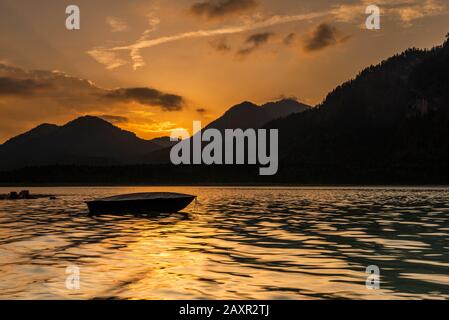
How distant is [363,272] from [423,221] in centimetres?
3014

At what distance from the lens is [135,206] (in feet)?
197

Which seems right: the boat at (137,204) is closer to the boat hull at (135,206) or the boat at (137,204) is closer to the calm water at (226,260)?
the boat hull at (135,206)

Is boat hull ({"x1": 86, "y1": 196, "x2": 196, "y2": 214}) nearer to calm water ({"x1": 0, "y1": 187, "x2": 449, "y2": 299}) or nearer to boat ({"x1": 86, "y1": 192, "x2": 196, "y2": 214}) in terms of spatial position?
boat ({"x1": 86, "y1": 192, "x2": 196, "y2": 214})

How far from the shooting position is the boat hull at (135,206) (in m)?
59.9

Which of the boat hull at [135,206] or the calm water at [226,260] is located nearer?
the calm water at [226,260]

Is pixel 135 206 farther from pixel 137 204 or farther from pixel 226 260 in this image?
pixel 226 260

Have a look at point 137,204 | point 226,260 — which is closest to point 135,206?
point 137,204

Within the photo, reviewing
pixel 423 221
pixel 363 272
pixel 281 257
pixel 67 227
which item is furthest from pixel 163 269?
pixel 423 221

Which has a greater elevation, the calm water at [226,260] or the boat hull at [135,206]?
the boat hull at [135,206]

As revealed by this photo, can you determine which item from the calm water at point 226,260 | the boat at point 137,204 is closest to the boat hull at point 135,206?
the boat at point 137,204

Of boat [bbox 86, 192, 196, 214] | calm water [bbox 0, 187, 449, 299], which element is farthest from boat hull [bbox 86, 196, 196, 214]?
calm water [bbox 0, 187, 449, 299]

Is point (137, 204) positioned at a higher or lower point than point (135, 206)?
higher

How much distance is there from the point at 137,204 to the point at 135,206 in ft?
1.17
